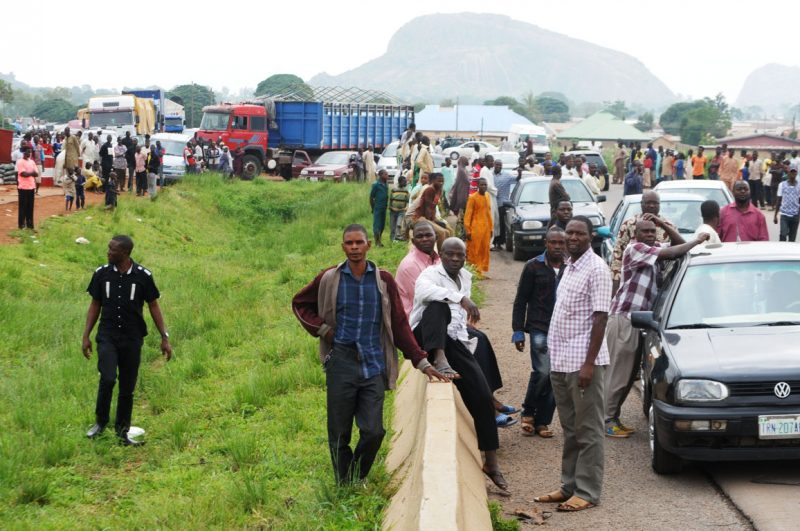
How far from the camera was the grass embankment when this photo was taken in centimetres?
755

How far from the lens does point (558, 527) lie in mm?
6770

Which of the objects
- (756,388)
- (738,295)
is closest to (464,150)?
(738,295)

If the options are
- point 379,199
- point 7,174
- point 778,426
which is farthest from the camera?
point 7,174

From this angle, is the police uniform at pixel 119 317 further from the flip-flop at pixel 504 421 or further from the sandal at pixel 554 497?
the sandal at pixel 554 497

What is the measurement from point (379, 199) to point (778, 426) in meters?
14.7

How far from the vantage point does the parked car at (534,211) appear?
20.3m

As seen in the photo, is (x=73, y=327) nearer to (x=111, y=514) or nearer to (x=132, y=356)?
(x=132, y=356)

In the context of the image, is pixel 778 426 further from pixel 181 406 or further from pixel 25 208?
pixel 25 208

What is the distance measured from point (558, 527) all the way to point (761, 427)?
1569 millimetres

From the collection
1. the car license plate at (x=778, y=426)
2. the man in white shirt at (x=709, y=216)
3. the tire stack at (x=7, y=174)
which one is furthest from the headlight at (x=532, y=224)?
the tire stack at (x=7, y=174)

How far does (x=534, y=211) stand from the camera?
20672mm

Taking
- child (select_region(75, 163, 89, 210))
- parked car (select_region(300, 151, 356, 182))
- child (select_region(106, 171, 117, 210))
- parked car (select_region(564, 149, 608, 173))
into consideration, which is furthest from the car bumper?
parked car (select_region(564, 149, 608, 173))

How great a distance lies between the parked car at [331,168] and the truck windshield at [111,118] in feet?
22.8

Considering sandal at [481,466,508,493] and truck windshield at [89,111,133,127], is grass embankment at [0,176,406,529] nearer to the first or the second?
sandal at [481,466,508,493]
